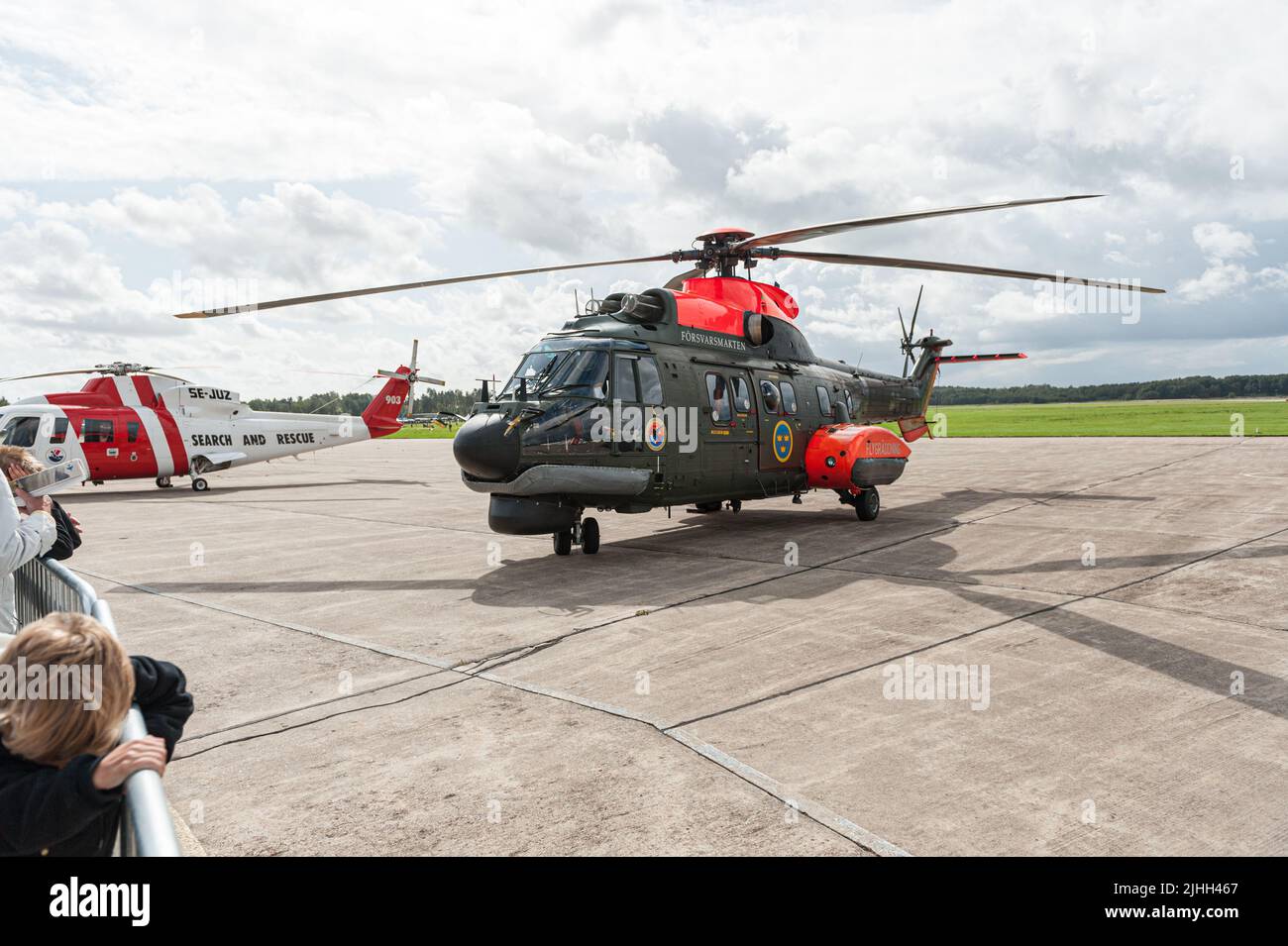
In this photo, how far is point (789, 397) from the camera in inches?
Answer: 570

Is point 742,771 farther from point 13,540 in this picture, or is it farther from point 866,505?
point 866,505

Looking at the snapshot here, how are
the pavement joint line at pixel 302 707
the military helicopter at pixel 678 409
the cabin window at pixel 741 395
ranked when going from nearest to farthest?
the pavement joint line at pixel 302 707 < the military helicopter at pixel 678 409 < the cabin window at pixel 741 395

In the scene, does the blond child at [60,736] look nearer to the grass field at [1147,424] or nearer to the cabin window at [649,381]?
the cabin window at [649,381]

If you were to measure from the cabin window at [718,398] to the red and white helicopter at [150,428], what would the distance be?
710 inches

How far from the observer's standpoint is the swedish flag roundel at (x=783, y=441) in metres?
14.0

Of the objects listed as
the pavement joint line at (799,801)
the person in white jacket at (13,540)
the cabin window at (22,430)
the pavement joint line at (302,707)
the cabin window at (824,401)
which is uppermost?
the cabin window at (22,430)

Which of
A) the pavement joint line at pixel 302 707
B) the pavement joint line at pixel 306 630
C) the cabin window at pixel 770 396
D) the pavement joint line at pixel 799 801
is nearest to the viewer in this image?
the pavement joint line at pixel 799 801

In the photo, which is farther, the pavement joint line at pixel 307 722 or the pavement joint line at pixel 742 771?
the pavement joint line at pixel 307 722

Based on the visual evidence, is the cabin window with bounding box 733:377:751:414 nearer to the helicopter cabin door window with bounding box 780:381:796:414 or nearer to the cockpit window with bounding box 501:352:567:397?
the helicopter cabin door window with bounding box 780:381:796:414

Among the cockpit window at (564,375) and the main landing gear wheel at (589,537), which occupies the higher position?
the cockpit window at (564,375)

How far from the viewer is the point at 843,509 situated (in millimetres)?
17000

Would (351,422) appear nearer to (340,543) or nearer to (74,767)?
(340,543)

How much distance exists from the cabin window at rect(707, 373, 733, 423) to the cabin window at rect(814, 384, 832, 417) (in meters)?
2.88

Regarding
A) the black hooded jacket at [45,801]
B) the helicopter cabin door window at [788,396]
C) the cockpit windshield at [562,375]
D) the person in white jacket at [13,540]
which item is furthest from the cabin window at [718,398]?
the black hooded jacket at [45,801]
